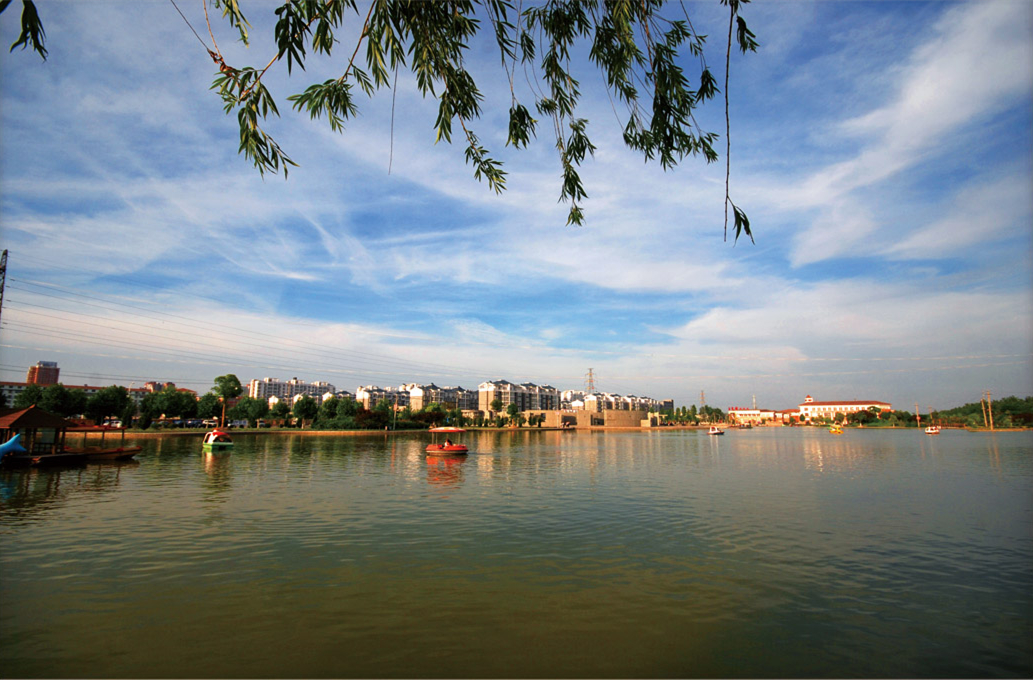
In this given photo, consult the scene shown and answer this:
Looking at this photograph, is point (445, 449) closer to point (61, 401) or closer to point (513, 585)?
point (513, 585)

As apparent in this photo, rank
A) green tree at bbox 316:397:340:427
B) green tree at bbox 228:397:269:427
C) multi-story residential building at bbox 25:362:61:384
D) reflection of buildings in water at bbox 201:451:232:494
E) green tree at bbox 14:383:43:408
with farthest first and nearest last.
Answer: multi-story residential building at bbox 25:362:61:384, green tree at bbox 228:397:269:427, green tree at bbox 316:397:340:427, green tree at bbox 14:383:43:408, reflection of buildings in water at bbox 201:451:232:494

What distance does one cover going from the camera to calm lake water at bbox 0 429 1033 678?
7.66 metres

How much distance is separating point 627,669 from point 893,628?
5354 mm

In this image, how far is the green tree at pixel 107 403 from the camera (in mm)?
80006

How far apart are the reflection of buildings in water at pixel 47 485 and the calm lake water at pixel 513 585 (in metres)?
0.34

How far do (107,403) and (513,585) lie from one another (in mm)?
96395

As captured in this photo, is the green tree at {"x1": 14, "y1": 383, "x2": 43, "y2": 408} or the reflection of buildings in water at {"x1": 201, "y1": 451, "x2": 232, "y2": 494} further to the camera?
the green tree at {"x1": 14, "y1": 383, "x2": 43, "y2": 408}

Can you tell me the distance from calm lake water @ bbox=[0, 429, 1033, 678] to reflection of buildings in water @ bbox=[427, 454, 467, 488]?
227 inches

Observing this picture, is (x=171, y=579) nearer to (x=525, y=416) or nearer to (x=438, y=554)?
(x=438, y=554)

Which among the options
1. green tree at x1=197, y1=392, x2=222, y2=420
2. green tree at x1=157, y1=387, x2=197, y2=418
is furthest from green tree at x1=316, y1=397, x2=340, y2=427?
green tree at x1=157, y1=387, x2=197, y2=418

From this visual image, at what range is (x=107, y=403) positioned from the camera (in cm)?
8012

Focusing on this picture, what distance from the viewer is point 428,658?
7.63 m

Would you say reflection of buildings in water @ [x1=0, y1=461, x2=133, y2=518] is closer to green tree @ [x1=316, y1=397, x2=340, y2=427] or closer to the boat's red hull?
the boat's red hull

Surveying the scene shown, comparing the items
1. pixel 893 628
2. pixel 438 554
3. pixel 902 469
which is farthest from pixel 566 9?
pixel 902 469
